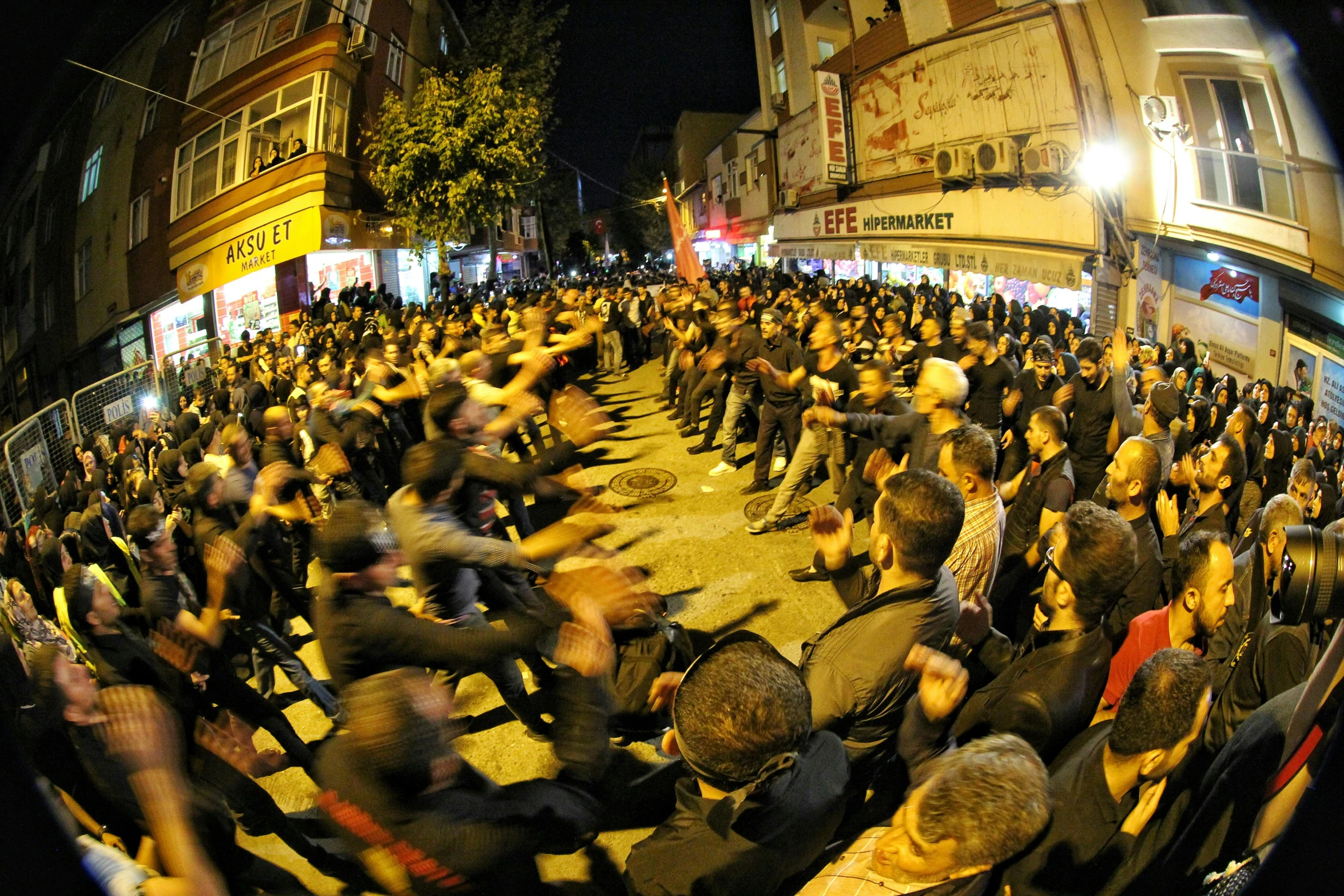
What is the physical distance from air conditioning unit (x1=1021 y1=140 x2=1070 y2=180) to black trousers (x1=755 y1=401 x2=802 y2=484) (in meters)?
3.01

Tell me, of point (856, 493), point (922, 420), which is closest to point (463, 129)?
point (922, 420)

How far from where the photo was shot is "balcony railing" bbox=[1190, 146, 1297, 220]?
1250mm

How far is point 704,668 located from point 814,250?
76.4 ft

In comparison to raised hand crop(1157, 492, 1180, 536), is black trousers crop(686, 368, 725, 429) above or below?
above

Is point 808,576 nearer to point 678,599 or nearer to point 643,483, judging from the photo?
point 678,599

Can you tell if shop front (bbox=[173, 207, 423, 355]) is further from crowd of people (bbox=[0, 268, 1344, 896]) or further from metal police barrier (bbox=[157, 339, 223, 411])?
crowd of people (bbox=[0, 268, 1344, 896])

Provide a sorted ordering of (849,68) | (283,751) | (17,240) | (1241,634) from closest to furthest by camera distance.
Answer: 1. (17,240)
2. (1241,634)
3. (283,751)
4. (849,68)

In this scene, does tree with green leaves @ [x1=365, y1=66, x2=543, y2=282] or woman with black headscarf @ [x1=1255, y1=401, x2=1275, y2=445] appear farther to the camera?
woman with black headscarf @ [x1=1255, y1=401, x2=1275, y2=445]

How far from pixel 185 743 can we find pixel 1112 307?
449 centimetres

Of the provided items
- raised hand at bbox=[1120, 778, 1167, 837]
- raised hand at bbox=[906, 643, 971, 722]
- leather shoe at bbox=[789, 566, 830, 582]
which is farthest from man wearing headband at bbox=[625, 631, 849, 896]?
leather shoe at bbox=[789, 566, 830, 582]

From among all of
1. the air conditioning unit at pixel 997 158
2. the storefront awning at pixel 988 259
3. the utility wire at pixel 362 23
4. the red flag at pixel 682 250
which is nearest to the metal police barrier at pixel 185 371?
the utility wire at pixel 362 23

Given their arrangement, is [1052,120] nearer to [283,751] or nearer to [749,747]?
[749,747]

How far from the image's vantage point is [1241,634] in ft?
7.81

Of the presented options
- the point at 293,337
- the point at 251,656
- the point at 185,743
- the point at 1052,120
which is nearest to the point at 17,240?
the point at 293,337
